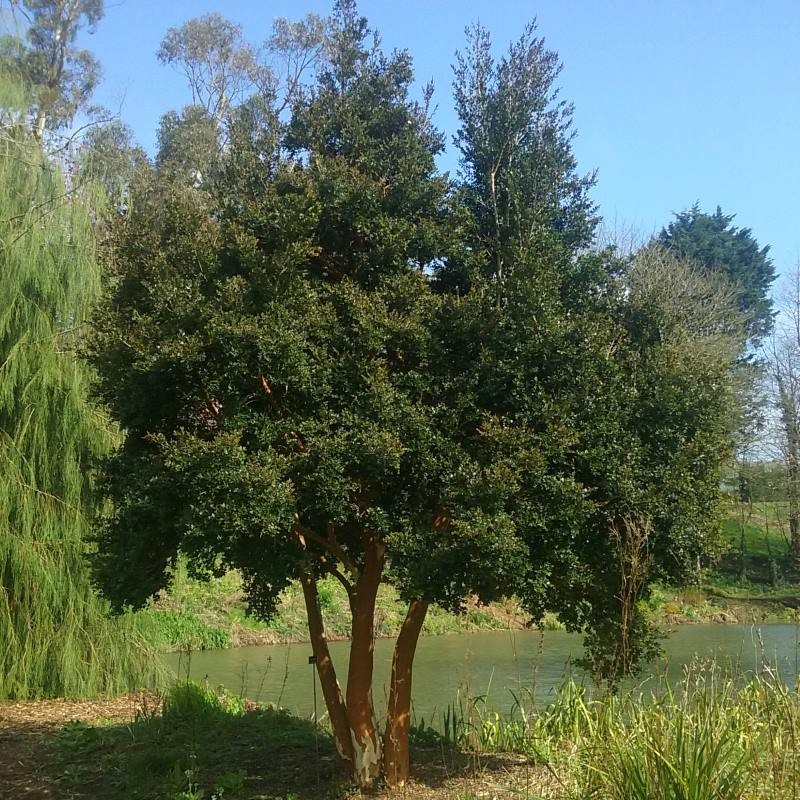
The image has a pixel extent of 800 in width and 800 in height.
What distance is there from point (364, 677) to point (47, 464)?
17.8 feet

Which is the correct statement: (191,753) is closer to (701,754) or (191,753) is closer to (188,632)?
(701,754)

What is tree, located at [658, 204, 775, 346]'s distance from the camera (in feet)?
132

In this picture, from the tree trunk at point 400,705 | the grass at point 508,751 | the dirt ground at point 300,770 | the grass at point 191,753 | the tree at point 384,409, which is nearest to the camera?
the grass at point 508,751

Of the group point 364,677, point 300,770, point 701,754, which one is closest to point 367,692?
point 364,677

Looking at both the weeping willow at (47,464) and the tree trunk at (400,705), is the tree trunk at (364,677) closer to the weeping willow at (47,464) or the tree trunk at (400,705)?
the tree trunk at (400,705)

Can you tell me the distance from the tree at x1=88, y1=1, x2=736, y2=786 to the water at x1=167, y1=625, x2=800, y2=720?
3885 mm

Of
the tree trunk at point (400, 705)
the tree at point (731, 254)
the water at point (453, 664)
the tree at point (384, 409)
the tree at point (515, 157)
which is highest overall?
the tree at point (731, 254)

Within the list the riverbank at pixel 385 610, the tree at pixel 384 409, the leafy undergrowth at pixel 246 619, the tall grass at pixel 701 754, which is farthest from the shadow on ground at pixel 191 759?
the leafy undergrowth at pixel 246 619

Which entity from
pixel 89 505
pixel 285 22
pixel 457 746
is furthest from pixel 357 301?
pixel 285 22

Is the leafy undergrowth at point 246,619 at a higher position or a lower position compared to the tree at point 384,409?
lower

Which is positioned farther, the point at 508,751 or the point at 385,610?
the point at 385,610

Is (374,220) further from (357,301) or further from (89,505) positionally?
(89,505)

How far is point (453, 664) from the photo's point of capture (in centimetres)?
1577

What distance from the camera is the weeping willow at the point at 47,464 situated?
943 centimetres
